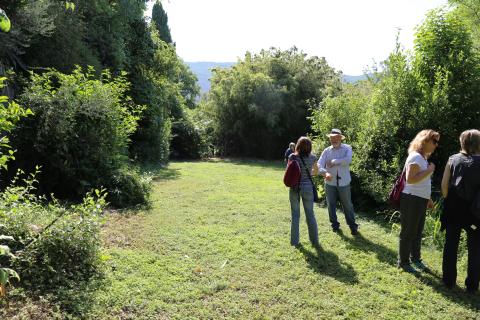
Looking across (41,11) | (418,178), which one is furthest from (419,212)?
(41,11)

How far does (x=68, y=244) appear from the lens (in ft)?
14.5

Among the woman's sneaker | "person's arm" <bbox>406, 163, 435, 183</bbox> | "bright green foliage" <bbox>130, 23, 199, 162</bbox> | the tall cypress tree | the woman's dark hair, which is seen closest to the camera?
"person's arm" <bbox>406, 163, 435, 183</bbox>

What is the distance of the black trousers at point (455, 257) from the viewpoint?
15.1 ft

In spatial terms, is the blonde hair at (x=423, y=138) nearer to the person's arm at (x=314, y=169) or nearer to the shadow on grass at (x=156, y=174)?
the person's arm at (x=314, y=169)

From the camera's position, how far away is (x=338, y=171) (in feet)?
22.3

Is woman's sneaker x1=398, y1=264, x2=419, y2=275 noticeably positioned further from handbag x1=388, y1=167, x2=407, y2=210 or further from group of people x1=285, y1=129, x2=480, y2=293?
handbag x1=388, y1=167, x2=407, y2=210

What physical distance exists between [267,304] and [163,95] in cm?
1549

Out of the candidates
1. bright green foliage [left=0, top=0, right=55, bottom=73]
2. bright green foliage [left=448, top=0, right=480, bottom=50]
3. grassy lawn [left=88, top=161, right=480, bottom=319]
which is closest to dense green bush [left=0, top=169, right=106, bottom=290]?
grassy lawn [left=88, top=161, right=480, bottom=319]

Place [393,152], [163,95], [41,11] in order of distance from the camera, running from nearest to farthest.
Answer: [393,152]
[41,11]
[163,95]

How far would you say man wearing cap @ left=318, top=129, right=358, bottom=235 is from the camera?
6711mm

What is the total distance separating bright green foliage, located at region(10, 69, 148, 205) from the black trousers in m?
6.57

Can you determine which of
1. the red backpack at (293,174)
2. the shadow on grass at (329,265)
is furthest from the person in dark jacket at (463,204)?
the red backpack at (293,174)

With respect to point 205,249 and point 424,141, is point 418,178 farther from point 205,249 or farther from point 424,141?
point 205,249

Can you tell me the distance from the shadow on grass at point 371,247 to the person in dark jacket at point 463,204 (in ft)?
3.30
